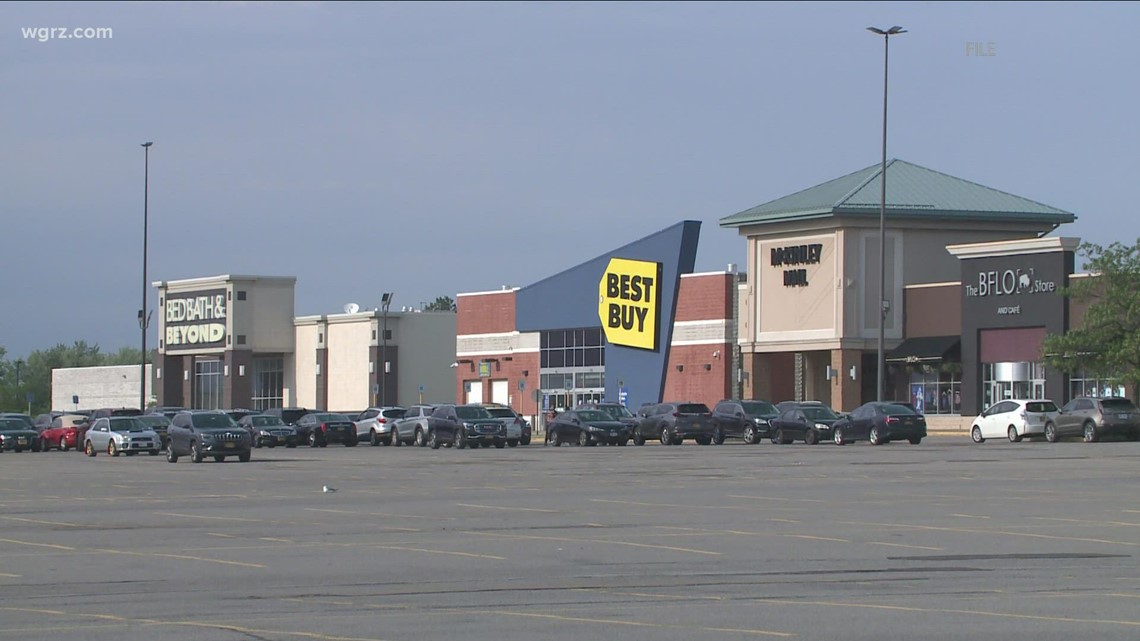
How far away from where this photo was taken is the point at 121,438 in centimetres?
5469

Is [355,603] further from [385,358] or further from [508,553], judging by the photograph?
[385,358]

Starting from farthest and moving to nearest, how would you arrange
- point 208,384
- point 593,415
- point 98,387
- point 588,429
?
point 98,387
point 208,384
point 593,415
point 588,429

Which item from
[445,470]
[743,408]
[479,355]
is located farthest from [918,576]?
[479,355]

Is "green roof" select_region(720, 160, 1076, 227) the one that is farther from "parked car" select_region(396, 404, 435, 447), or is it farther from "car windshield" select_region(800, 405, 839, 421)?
"parked car" select_region(396, 404, 435, 447)

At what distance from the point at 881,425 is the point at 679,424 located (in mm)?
7503

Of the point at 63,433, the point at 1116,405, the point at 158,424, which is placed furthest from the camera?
the point at 63,433

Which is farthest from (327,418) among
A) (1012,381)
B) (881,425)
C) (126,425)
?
(1012,381)

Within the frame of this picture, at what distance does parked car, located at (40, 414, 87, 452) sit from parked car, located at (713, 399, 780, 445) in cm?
2542

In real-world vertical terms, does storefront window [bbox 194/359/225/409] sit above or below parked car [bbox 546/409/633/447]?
above

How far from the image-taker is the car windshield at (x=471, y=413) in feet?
183

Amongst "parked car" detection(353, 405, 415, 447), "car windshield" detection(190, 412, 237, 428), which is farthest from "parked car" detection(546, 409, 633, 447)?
"car windshield" detection(190, 412, 237, 428)

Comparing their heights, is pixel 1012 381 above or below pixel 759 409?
above

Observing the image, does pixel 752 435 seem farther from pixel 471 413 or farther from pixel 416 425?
pixel 416 425

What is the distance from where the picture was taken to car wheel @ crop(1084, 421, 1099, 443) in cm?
5009
